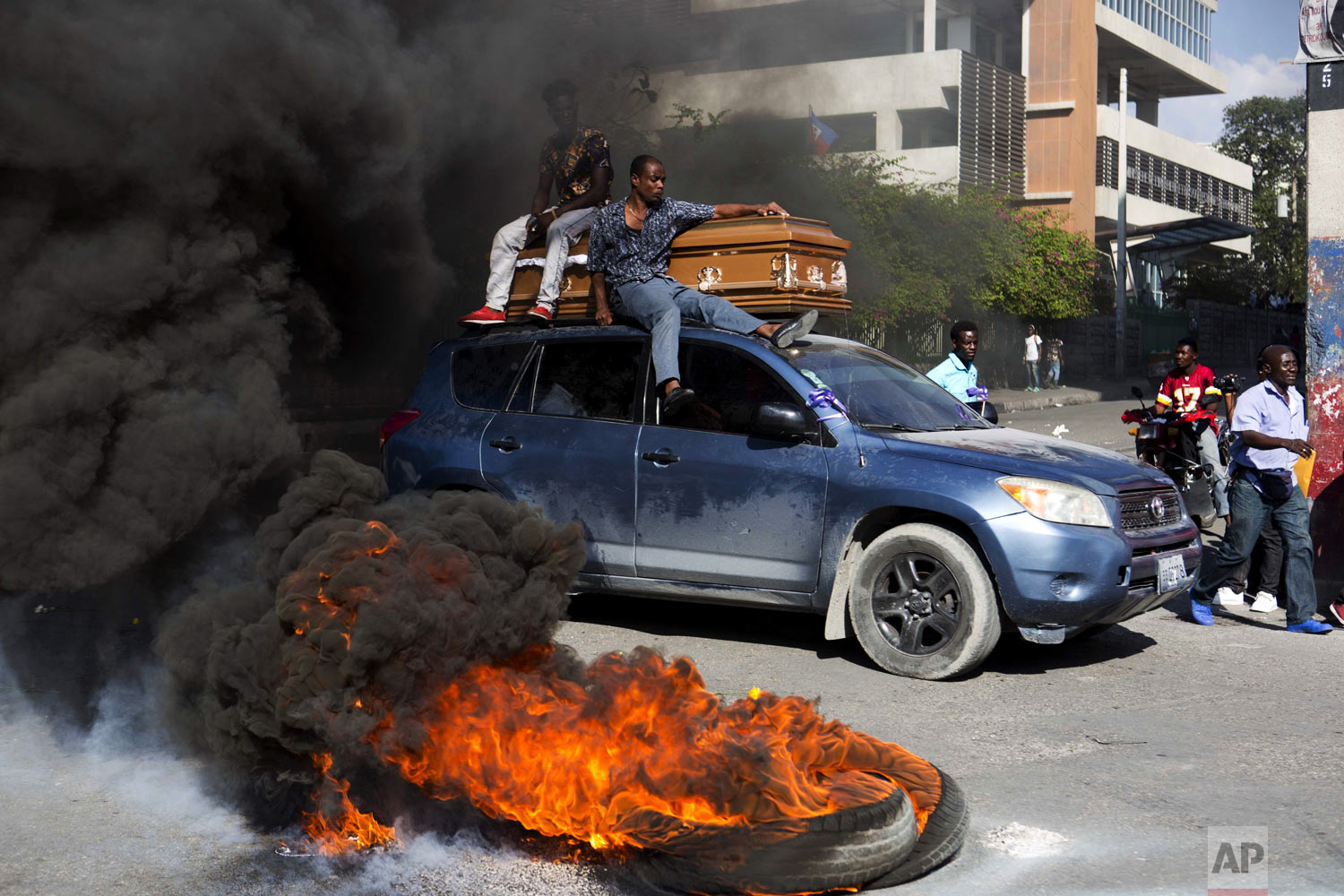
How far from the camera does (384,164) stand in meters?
6.27

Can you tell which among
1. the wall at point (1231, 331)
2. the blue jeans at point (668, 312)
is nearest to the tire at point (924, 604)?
the blue jeans at point (668, 312)

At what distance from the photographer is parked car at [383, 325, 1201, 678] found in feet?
19.4

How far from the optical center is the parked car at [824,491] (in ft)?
19.4

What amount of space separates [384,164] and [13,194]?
1.79 m

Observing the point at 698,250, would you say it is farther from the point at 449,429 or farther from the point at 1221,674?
the point at 1221,674

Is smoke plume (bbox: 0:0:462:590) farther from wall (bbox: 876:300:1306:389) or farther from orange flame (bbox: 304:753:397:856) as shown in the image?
wall (bbox: 876:300:1306:389)

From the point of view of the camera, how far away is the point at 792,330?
6.55 meters

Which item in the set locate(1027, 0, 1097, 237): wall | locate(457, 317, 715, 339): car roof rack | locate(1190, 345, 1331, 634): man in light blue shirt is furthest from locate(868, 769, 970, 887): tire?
locate(1027, 0, 1097, 237): wall

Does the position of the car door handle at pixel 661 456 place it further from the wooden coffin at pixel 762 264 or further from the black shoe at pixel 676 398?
the wooden coffin at pixel 762 264

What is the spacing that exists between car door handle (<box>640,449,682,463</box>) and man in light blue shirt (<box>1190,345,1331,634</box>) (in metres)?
3.35

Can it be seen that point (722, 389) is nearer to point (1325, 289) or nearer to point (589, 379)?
point (589, 379)

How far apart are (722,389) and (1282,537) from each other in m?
3.47

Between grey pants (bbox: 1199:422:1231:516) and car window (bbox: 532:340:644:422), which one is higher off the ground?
car window (bbox: 532:340:644:422)

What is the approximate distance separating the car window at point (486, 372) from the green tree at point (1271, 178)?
150ft
